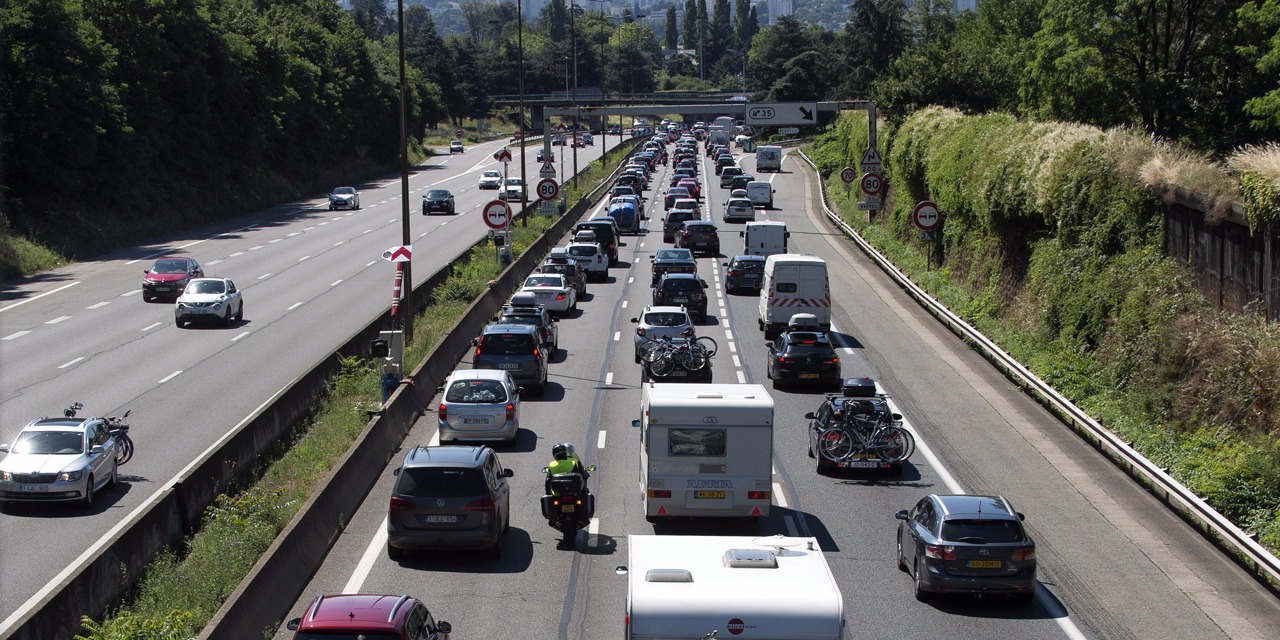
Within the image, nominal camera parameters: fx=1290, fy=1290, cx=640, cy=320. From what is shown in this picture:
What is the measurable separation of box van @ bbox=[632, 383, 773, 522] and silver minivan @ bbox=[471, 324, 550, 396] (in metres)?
10.6

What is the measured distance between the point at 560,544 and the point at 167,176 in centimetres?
6234

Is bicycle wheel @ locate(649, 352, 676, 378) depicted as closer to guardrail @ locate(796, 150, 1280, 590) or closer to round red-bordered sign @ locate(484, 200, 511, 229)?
guardrail @ locate(796, 150, 1280, 590)

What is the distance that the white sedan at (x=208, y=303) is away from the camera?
40.7 metres

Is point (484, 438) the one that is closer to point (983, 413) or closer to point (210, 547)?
point (210, 547)

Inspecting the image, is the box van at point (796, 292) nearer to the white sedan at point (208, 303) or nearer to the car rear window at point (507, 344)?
the car rear window at point (507, 344)

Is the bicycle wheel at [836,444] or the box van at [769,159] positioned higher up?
the box van at [769,159]

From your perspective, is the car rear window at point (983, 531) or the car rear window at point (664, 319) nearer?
the car rear window at point (983, 531)

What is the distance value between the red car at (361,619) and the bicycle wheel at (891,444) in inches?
492

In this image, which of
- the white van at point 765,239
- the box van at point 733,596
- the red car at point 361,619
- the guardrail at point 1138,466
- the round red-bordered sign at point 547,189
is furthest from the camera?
the round red-bordered sign at point 547,189

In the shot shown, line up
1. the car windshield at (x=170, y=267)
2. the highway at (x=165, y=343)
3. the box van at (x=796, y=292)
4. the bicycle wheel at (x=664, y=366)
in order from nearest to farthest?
the highway at (x=165, y=343)
the bicycle wheel at (x=664, y=366)
the box van at (x=796, y=292)
the car windshield at (x=170, y=267)

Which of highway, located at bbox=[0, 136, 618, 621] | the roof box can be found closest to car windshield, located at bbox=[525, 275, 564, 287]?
highway, located at bbox=[0, 136, 618, 621]

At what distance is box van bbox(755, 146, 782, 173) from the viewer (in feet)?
349

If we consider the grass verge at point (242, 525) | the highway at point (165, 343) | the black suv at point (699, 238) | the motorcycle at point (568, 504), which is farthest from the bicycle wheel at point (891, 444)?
the black suv at point (699, 238)

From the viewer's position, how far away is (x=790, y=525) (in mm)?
20172
